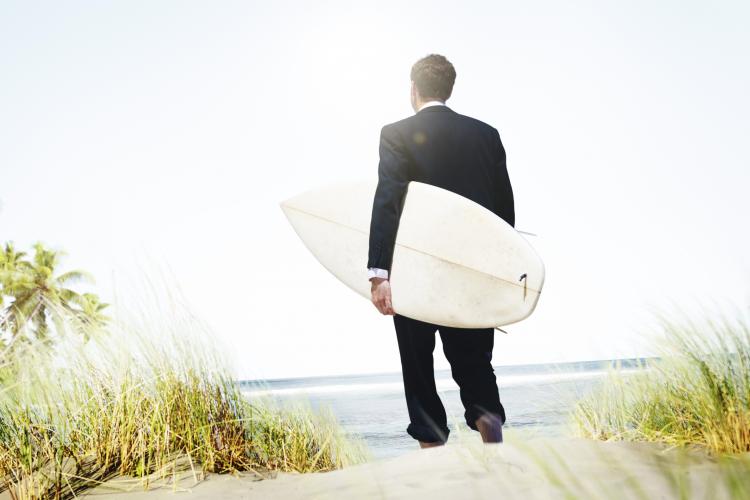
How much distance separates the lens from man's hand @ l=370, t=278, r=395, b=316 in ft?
9.21

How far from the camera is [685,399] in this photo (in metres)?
2.84

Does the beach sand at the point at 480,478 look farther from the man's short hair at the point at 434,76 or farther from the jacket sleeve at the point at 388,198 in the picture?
the man's short hair at the point at 434,76

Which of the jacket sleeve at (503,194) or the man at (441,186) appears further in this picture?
the jacket sleeve at (503,194)

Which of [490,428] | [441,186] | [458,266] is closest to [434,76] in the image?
[441,186]

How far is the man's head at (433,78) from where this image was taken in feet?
9.83

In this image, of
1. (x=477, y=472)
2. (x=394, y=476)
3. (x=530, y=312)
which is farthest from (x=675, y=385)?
(x=394, y=476)

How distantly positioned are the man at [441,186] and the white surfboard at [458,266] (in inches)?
2.3

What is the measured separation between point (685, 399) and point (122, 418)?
2631 mm

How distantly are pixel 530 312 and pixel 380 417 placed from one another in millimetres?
8744

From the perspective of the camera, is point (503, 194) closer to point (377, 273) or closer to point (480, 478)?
point (377, 273)

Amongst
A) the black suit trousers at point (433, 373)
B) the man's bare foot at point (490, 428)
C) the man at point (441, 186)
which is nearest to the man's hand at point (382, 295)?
the man at point (441, 186)

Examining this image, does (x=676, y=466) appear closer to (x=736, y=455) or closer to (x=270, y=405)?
(x=736, y=455)

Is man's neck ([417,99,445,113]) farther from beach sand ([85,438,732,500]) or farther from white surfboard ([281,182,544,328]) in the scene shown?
beach sand ([85,438,732,500])

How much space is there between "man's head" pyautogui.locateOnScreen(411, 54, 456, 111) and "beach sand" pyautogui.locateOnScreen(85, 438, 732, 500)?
5.60 feet
